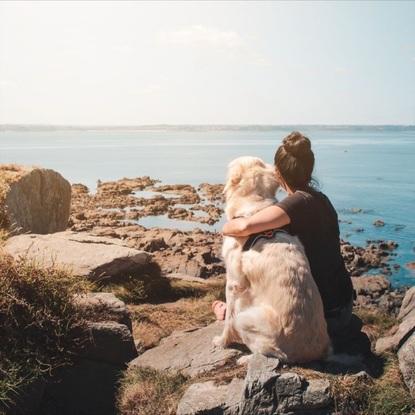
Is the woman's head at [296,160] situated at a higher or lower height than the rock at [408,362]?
higher

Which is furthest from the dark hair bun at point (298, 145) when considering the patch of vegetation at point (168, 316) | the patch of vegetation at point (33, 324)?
the patch of vegetation at point (168, 316)

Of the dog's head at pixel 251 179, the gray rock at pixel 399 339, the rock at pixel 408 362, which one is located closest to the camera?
the rock at pixel 408 362

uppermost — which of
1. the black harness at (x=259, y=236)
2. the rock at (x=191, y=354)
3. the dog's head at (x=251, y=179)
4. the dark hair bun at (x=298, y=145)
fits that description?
the dark hair bun at (x=298, y=145)

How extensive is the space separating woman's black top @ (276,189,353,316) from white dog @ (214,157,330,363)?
0.24 meters

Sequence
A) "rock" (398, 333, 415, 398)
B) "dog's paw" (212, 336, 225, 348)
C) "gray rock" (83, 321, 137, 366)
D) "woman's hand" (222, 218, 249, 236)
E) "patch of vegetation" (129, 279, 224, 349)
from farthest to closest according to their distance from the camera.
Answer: "patch of vegetation" (129, 279, 224, 349)
"gray rock" (83, 321, 137, 366)
"dog's paw" (212, 336, 225, 348)
"woman's hand" (222, 218, 249, 236)
"rock" (398, 333, 415, 398)

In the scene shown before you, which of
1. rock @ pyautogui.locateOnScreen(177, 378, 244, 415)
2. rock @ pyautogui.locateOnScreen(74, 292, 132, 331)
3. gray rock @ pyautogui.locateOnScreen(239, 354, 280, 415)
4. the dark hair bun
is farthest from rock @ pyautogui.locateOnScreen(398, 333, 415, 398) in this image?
rock @ pyautogui.locateOnScreen(74, 292, 132, 331)

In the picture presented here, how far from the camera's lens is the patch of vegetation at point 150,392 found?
188 inches

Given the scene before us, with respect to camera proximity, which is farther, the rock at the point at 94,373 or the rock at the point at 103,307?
the rock at the point at 103,307

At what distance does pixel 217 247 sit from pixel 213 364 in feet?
52.2

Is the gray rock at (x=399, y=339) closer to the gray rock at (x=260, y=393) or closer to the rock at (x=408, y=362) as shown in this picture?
the rock at (x=408, y=362)

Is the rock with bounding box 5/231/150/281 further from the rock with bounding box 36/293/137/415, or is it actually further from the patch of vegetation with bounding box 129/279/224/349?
the rock with bounding box 36/293/137/415

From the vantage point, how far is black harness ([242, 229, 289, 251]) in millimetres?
4520

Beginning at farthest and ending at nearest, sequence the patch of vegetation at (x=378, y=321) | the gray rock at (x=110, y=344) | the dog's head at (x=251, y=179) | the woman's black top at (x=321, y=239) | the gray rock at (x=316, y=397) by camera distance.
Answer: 1. the patch of vegetation at (x=378, y=321)
2. the gray rock at (x=110, y=344)
3. the dog's head at (x=251, y=179)
4. the woman's black top at (x=321, y=239)
5. the gray rock at (x=316, y=397)

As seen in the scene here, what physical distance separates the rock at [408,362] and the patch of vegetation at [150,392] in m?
2.10
